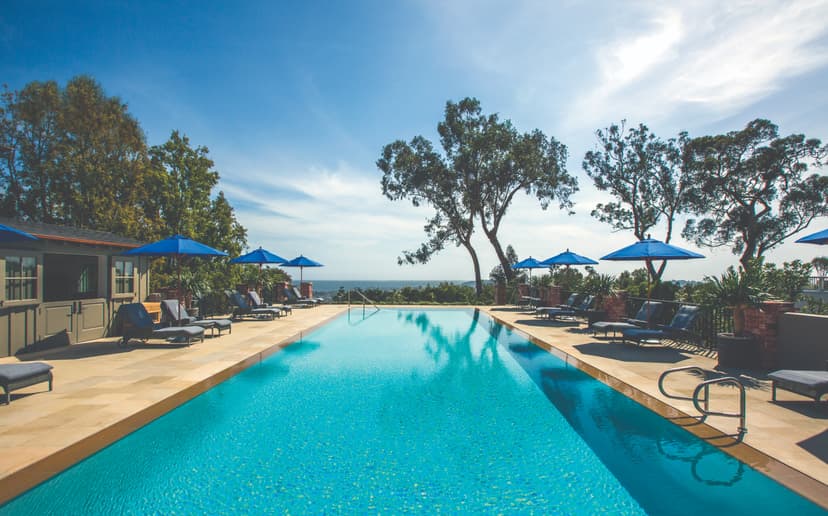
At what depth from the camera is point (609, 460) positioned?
435cm

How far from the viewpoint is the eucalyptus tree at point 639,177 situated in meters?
29.7

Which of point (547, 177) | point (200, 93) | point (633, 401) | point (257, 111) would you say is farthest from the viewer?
point (547, 177)

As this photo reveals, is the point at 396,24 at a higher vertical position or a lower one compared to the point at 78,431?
higher

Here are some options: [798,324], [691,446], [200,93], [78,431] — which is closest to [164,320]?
[78,431]

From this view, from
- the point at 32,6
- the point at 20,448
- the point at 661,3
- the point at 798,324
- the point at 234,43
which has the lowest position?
the point at 20,448

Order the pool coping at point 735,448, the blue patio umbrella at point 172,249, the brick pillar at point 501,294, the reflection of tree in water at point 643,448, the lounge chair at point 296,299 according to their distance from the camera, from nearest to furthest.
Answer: the pool coping at point 735,448, the reflection of tree in water at point 643,448, the blue patio umbrella at point 172,249, the lounge chair at point 296,299, the brick pillar at point 501,294

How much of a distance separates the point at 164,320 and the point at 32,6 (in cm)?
1125

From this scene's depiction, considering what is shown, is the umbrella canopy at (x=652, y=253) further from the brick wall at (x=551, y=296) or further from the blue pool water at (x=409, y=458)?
the brick wall at (x=551, y=296)

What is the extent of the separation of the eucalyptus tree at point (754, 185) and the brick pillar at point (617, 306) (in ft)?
69.6

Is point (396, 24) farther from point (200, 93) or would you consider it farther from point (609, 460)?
point (609, 460)

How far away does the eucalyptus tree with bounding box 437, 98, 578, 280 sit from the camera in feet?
82.9

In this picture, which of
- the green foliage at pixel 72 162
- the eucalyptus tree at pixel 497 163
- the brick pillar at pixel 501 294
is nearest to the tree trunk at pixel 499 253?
the eucalyptus tree at pixel 497 163

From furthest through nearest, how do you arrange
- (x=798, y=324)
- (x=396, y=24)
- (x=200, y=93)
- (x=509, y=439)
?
1. (x=200, y=93)
2. (x=396, y=24)
3. (x=798, y=324)
4. (x=509, y=439)

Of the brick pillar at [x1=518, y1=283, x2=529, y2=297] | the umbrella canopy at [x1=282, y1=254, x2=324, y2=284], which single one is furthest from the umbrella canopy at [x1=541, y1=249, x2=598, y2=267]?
the umbrella canopy at [x1=282, y1=254, x2=324, y2=284]
